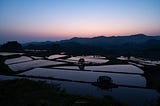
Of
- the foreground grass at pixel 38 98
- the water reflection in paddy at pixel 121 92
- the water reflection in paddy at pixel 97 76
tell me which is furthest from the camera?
the water reflection in paddy at pixel 97 76

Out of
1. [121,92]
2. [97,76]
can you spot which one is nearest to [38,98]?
[121,92]

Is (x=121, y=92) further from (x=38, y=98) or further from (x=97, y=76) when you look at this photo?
(x=38, y=98)

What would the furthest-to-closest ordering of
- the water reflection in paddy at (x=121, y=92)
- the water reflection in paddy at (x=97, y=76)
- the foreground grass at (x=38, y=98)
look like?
the water reflection in paddy at (x=97, y=76) → the water reflection in paddy at (x=121, y=92) → the foreground grass at (x=38, y=98)

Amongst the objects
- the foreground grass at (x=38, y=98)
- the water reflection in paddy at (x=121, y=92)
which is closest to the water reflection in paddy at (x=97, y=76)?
the water reflection in paddy at (x=121, y=92)

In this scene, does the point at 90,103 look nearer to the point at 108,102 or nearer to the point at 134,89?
the point at 108,102

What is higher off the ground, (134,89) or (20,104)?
(20,104)

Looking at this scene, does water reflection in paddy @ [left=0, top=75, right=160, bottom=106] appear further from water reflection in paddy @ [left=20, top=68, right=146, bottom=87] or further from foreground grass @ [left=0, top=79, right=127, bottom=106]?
water reflection in paddy @ [left=20, top=68, right=146, bottom=87]

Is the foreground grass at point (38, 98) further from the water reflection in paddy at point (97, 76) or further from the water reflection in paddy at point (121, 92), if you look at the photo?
the water reflection in paddy at point (97, 76)

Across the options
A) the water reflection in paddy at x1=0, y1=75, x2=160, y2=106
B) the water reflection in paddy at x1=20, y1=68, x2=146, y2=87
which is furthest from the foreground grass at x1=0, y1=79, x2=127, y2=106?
the water reflection in paddy at x1=20, y1=68, x2=146, y2=87

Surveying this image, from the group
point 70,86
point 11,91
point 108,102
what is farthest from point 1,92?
point 108,102
